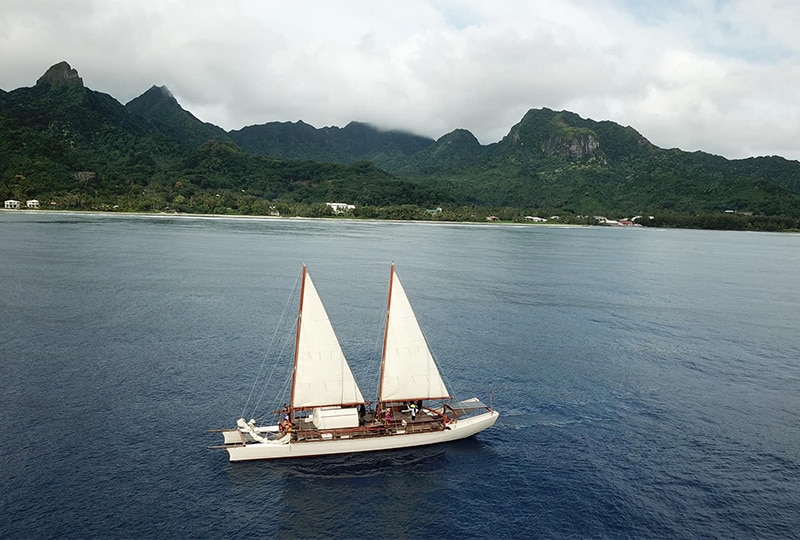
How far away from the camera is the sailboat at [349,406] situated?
43.2m

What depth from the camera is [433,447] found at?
152 feet

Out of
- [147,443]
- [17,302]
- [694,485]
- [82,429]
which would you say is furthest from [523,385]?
[17,302]

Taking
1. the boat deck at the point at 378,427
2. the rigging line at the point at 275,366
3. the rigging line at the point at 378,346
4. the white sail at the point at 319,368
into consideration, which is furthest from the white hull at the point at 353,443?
the rigging line at the point at 275,366

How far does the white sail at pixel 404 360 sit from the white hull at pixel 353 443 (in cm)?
339

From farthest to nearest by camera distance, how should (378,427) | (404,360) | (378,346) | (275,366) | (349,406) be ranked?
(378,346)
(275,366)
(404,360)
(349,406)
(378,427)

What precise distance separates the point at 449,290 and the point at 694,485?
241 feet

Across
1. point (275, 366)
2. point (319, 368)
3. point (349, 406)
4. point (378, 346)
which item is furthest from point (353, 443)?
point (378, 346)

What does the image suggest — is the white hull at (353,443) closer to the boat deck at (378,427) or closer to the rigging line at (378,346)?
the boat deck at (378,427)

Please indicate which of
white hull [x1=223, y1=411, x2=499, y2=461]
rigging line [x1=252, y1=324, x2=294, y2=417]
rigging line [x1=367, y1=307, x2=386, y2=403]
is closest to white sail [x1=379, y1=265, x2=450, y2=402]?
white hull [x1=223, y1=411, x2=499, y2=461]

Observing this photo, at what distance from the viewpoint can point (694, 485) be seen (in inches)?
1596

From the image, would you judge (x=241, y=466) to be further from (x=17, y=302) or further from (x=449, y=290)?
(x=449, y=290)

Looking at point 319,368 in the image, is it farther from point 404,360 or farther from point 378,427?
point 404,360

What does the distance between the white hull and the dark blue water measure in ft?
3.07

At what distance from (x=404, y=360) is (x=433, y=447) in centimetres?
812
